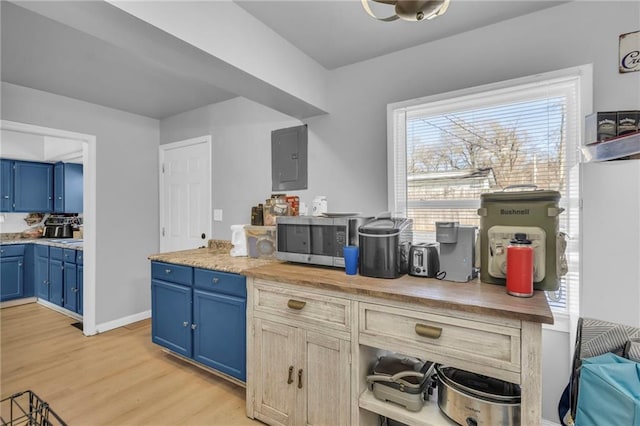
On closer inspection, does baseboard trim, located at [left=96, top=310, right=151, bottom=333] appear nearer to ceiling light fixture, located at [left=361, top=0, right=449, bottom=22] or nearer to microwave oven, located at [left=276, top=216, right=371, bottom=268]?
microwave oven, located at [left=276, top=216, right=371, bottom=268]

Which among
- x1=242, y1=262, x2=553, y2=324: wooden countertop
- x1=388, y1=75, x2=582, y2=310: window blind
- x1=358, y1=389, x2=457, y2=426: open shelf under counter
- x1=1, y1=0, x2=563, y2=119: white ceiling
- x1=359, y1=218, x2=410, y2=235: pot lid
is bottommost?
x1=358, y1=389, x2=457, y2=426: open shelf under counter

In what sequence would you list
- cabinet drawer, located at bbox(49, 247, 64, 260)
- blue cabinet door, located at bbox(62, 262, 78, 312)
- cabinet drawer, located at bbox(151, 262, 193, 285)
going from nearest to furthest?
cabinet drawer, located at bbox(151, 262, 193, 285) → blue cabinet door, located at bbox(62, 262, 78, 312) → cabinet drawer, located at bbox(49, 247, 64, 260)

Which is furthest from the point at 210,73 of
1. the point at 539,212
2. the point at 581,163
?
the point at 581,163

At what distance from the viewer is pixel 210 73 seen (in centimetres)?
186

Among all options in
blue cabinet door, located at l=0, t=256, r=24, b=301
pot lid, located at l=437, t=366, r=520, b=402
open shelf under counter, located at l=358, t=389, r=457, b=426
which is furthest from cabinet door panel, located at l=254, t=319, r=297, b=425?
blue cabinet door, located at l=0, t=256, r=24, b=301

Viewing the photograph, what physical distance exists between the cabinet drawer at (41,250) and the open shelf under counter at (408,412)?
4.81 meters

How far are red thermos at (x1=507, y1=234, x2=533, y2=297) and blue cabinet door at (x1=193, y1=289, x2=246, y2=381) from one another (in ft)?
5.28

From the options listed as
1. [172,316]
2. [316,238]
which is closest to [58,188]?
[172,316]

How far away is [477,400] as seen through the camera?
1.28 metres

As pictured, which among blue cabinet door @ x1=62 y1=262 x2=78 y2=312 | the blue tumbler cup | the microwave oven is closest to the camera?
the blue tumbler cup

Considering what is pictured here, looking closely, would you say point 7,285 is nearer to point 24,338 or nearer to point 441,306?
point 24,338

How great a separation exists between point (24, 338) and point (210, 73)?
11.4 feet

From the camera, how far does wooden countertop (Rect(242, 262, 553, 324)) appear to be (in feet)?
3.89

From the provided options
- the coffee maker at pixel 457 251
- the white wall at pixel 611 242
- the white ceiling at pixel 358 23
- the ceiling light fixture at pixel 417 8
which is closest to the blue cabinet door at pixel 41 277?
the white ceiling at pixel 358 23
